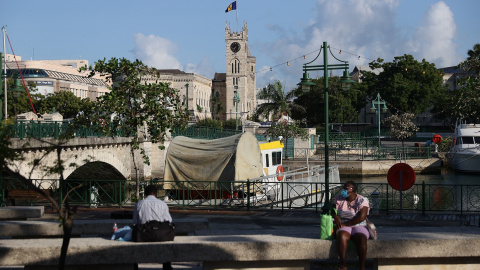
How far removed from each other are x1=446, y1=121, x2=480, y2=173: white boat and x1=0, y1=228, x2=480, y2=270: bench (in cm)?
4565

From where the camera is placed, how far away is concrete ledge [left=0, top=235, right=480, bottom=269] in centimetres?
942

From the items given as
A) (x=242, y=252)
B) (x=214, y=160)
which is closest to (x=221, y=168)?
(x=214, y=160)

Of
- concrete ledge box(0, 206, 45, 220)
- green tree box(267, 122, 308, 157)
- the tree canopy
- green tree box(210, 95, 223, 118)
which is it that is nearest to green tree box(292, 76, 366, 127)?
green tree box(267, 122, 308, 157)

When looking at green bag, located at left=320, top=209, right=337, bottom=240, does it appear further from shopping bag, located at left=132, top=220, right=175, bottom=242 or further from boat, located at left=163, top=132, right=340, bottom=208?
boat, located at left=163, top=132, right=340, bottom=208

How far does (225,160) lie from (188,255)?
1741 cm

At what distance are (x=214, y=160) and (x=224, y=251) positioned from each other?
17.9 m

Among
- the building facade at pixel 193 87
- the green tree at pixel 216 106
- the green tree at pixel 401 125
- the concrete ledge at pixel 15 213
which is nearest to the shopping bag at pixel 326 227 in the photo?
the concrete ledge at pixel 15 213

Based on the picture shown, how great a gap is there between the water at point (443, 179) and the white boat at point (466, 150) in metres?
0.75

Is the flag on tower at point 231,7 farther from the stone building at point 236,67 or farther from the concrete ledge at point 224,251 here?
the concrete ledge at point 224,251

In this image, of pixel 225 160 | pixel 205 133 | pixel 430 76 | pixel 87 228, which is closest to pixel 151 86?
pixel 225 160

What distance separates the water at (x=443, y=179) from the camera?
4925 centimetres

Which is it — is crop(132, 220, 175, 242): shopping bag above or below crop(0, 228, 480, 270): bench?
above

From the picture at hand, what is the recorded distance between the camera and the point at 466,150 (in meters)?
53.8

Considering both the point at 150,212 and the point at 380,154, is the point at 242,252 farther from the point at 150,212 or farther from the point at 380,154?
the point at 380,154
